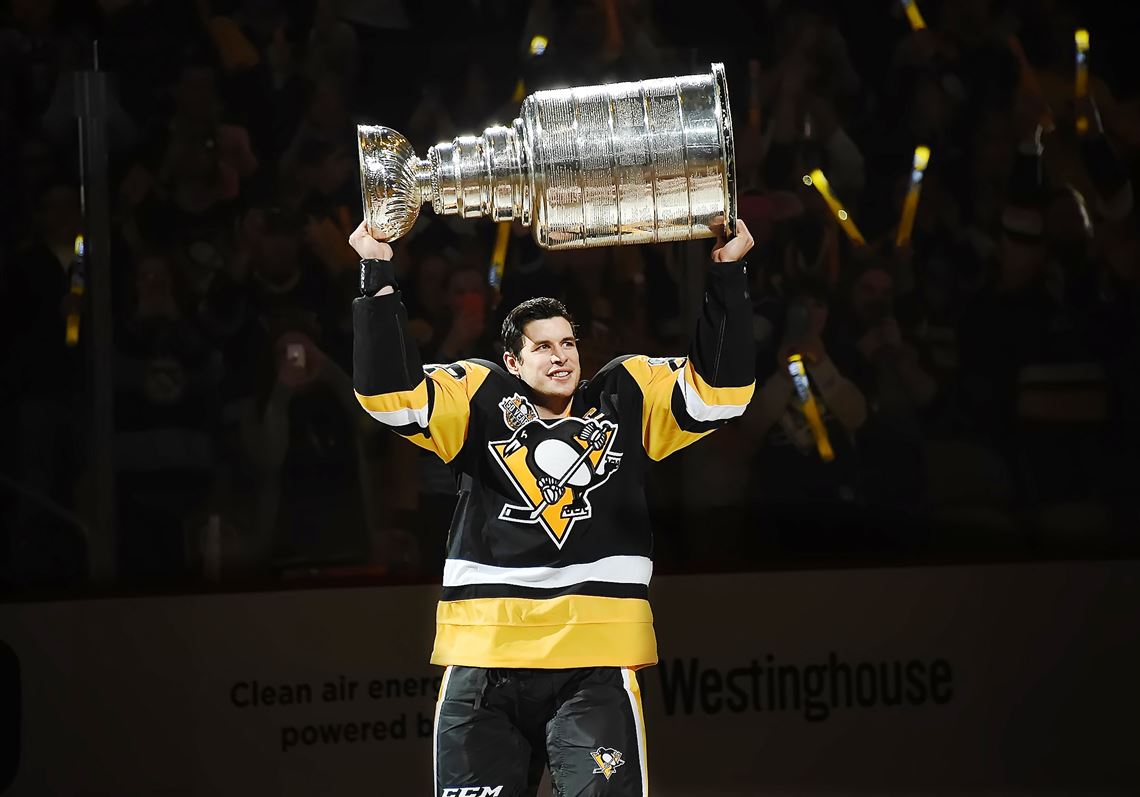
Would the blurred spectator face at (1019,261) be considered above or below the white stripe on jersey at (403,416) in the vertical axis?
above

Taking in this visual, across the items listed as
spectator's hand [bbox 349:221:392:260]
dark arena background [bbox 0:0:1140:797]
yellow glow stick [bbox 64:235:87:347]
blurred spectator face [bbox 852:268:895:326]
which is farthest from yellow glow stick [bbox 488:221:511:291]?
spectator's hand [bbox 349:221:392:260]

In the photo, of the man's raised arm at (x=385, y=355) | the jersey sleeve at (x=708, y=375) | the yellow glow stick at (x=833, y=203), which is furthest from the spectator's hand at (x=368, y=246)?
the yellow glow stick at (x=833, y=203)

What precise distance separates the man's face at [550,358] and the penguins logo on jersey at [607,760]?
Result: 2.60 feet

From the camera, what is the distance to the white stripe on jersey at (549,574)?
2650 millimetres

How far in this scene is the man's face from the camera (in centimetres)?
275

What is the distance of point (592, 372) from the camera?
14.2ft

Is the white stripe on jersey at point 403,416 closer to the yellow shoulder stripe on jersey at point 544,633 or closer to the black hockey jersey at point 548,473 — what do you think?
the black hockey jersey at point 548,473

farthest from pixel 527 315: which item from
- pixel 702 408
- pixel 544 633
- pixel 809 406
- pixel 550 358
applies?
pixel 809 406

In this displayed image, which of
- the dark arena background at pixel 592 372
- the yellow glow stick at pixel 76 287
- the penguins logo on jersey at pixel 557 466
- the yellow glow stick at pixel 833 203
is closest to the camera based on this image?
the penguins logo on jersey at pixel 557 466

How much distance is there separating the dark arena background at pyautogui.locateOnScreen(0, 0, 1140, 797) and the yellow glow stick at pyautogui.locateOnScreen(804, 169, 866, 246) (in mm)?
12

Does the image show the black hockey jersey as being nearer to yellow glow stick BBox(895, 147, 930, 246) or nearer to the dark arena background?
the dark arena background

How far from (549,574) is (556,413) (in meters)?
0.37

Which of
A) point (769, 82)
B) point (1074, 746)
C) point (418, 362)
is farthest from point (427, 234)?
point (1074, 746)

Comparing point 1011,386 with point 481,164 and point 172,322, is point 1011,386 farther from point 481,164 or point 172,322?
point 172,322
